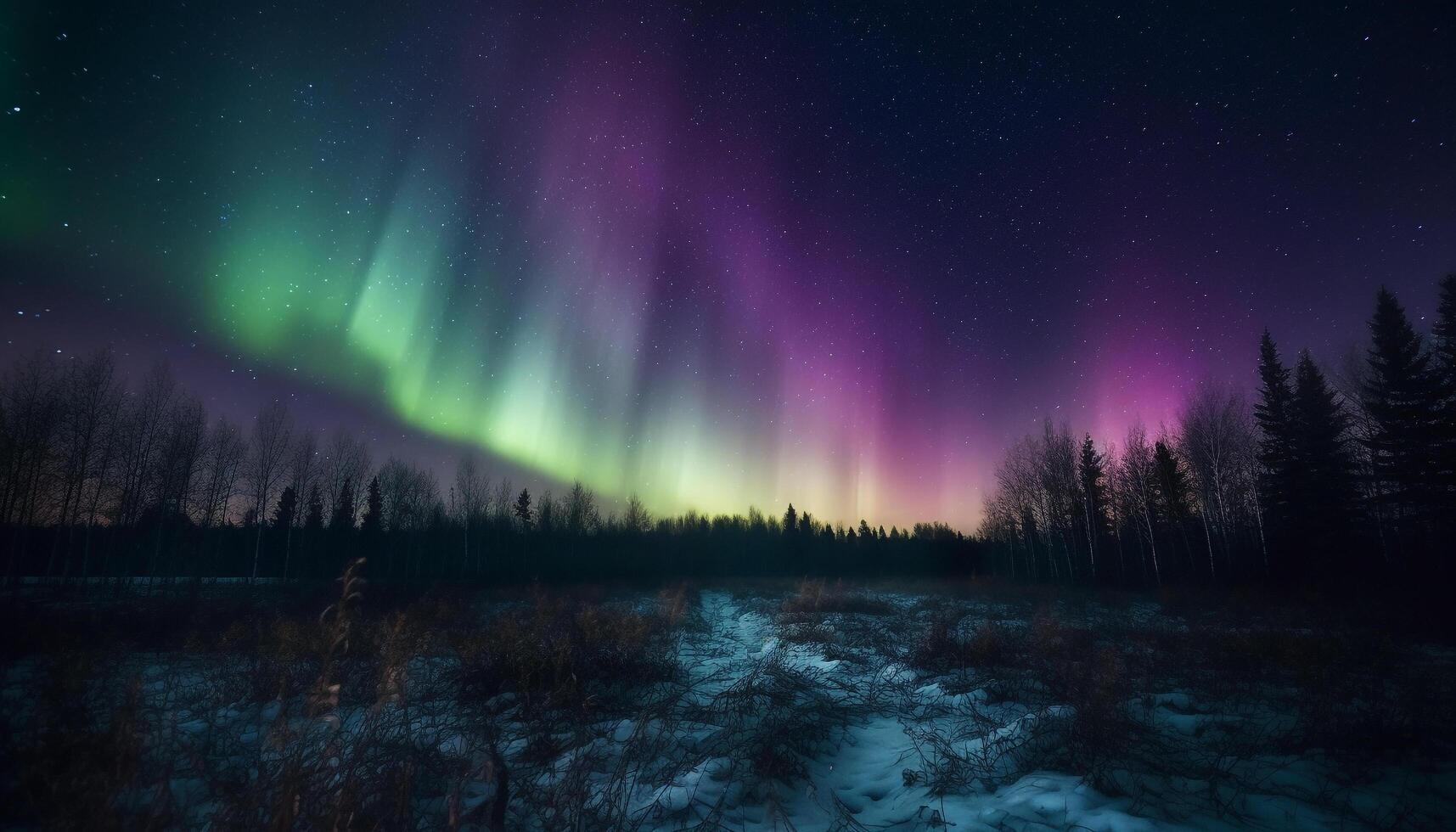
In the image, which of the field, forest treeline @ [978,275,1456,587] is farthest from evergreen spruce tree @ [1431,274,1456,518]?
the field

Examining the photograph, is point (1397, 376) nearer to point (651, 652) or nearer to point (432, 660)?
point (651, 652)

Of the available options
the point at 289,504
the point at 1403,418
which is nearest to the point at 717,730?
the point at 1403,418

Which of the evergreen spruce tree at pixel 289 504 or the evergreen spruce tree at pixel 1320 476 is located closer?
the evergreen spruce tree at pixel 1320 476

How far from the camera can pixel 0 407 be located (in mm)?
28453

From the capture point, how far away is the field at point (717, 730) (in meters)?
4.00

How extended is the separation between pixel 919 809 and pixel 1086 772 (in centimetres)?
173

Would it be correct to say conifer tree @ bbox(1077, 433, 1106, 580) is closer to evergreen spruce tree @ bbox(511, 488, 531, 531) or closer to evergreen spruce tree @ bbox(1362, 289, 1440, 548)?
evergreen spruce tree @ bbox(1362, 289, 1440, 548)

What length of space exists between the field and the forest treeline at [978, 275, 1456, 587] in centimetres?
1636

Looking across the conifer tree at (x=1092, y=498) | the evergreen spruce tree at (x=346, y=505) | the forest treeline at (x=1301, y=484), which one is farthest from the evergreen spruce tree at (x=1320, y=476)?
the evergreen spruce tree at (x=346, y=505)

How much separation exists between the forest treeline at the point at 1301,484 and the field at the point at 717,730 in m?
16.4

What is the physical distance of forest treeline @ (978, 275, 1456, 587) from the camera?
22.8 metres

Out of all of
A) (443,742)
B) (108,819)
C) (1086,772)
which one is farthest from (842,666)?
(108,819)

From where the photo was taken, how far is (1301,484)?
27188 mm

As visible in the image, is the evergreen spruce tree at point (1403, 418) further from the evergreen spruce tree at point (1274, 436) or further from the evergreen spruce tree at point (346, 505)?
the evergreen spruce tree at point (346, 505)
